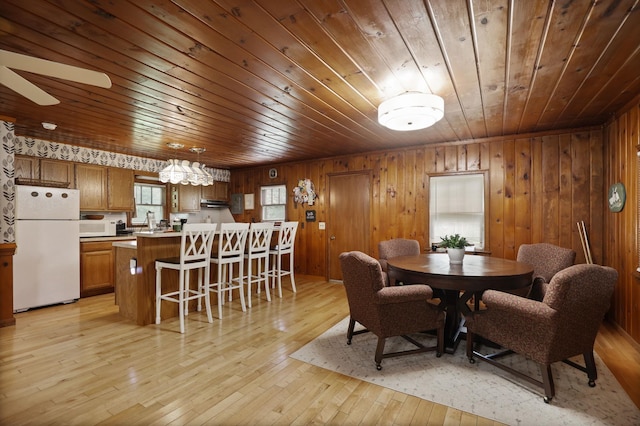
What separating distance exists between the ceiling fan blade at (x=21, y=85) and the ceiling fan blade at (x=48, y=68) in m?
0.04

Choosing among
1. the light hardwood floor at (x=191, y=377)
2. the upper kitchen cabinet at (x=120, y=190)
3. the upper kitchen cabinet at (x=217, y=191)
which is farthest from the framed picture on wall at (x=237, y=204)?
the light hardwood floor at (x=191, y=377)

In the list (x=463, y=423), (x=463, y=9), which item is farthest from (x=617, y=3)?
(x=463, y=423)

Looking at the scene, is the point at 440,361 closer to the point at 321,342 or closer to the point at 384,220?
the point at 321,342

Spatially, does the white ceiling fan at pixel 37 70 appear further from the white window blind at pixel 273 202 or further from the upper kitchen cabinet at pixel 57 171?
the white window blind at pixel 273 202

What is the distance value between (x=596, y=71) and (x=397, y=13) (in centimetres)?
181

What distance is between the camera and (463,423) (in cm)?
180

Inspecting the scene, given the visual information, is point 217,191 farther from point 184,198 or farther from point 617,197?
point 617,197

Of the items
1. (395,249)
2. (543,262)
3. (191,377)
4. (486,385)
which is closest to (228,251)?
(191,377)

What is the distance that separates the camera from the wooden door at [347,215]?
17.4 feet

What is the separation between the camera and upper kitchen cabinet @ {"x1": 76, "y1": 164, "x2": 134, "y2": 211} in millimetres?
4762

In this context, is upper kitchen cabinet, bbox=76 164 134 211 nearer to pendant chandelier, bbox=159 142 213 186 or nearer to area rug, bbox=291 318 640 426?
pendant chandelier, bbox=159 142 213 186

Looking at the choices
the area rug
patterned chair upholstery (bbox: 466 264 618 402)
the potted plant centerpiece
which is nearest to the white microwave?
the area rug

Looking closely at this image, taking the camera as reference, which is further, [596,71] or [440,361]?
[440,361]

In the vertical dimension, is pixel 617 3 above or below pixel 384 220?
above
